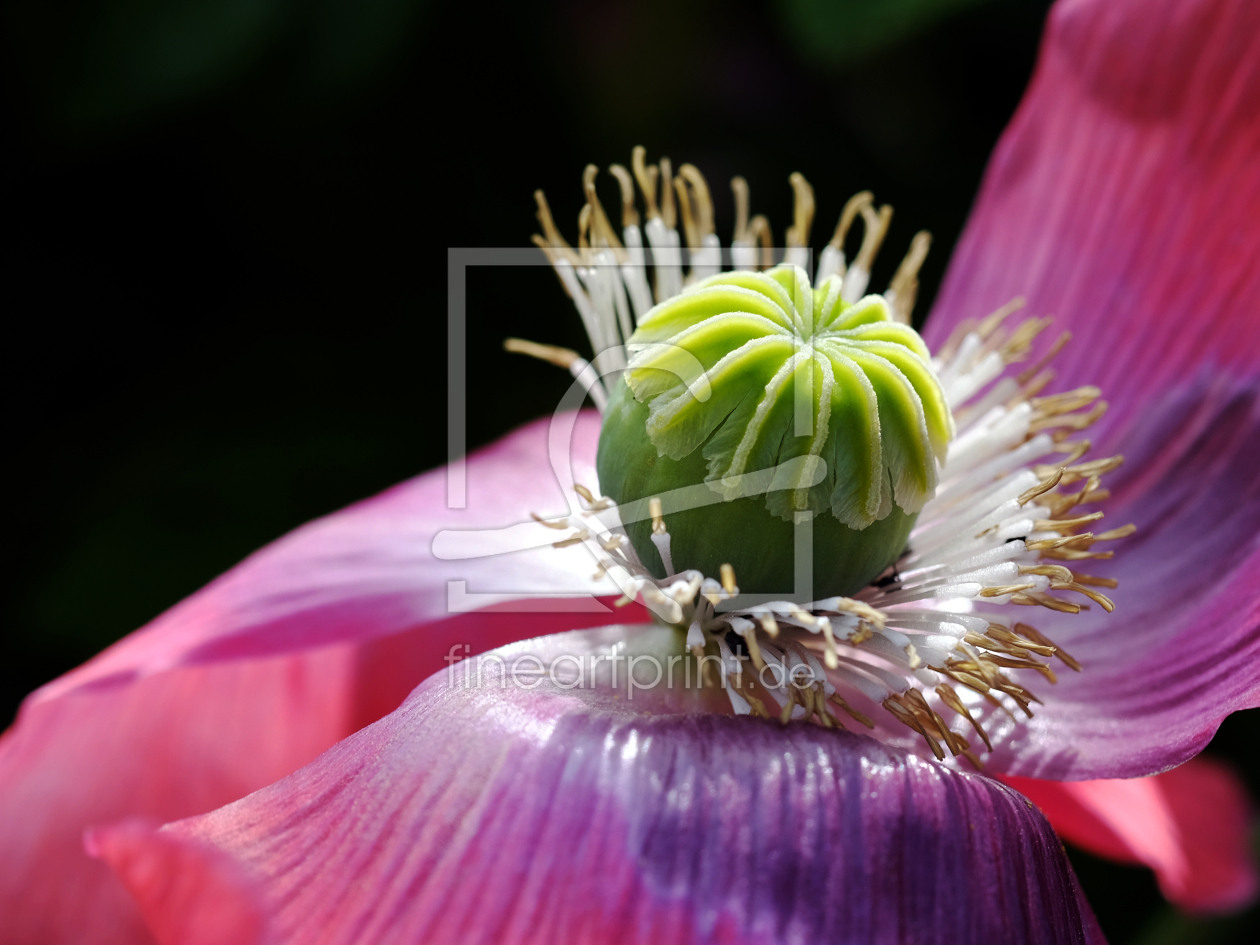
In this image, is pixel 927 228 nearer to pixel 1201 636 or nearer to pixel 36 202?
pixel 1201 636

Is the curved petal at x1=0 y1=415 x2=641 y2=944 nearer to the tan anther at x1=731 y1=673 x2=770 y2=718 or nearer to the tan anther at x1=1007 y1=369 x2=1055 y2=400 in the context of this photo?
the tan anther at x1=731 y1=673 x2=770 y2=718

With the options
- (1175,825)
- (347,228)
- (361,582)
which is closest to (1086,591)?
(1175,825)

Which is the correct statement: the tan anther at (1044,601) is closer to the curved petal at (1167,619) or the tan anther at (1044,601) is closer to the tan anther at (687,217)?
the curved petal at (1167,619)

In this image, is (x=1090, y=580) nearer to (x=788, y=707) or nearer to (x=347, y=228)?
(x=788, y=707)

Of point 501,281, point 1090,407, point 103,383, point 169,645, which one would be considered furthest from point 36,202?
point 1090,407

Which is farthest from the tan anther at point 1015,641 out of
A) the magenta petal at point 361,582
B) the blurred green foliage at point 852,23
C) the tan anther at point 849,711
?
the blurred green foliage at point 852,23

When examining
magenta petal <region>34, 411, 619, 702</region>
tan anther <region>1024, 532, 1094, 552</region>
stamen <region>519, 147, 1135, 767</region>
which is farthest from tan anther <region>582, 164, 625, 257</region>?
tan anther <region>1024, 532, 1094, 552</region>
